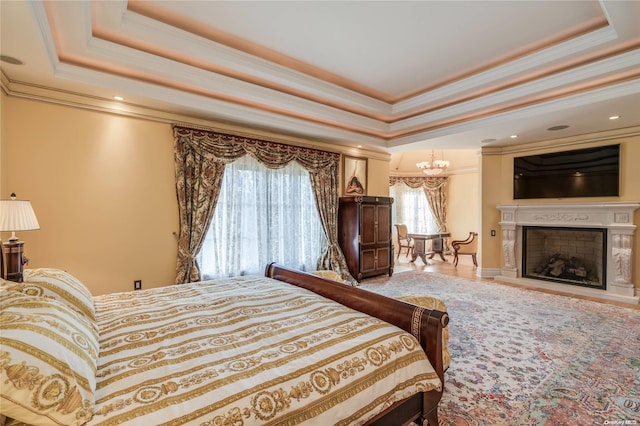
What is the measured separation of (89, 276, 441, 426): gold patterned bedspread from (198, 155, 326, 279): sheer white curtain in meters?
2.11

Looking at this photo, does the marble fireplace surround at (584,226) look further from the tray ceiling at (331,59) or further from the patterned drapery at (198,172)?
the patterned drapery at (198,172)

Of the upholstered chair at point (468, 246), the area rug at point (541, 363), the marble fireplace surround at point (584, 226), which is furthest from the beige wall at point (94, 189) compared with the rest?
the upholstered chair at point (468, 246)

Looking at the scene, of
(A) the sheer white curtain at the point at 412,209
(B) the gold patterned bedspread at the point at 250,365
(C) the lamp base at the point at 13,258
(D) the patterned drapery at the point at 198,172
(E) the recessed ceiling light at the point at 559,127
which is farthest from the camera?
(A) the sheer white curtain at the point at 412,209

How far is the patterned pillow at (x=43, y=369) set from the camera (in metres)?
0.90

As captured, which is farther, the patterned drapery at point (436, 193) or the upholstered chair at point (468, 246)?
the patterned drapery at point (436, 193)

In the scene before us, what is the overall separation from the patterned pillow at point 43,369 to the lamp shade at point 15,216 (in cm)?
113

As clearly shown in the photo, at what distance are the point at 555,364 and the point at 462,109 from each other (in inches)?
140

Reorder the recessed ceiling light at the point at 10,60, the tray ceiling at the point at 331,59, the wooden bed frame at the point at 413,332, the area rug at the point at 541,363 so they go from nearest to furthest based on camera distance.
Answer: the wooden bed frame at the point at 413,332 → the area rug at the point at 541,363 → the recessed ceiling light at the point at 10,60 → the tray ceiling at the point at 331,59

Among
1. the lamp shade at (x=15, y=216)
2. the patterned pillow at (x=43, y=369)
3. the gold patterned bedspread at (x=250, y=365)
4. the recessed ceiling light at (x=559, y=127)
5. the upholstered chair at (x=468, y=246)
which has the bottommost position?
the upholstered chair at (x=468, y=246)

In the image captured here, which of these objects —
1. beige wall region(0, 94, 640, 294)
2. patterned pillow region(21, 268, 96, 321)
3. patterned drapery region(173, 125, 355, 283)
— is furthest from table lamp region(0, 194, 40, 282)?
patterned drapery region(173, 125, 355, 283)

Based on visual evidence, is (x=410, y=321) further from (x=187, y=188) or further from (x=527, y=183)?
(x=527, y=183)

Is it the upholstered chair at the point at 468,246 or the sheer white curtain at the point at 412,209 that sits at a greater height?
the sheer white curtain at the point at 412,209

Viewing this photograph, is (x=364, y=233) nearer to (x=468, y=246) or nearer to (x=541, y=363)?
(x=541, y=363)

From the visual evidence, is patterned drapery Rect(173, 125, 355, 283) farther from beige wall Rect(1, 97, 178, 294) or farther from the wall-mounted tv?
the wall-mounted tv
